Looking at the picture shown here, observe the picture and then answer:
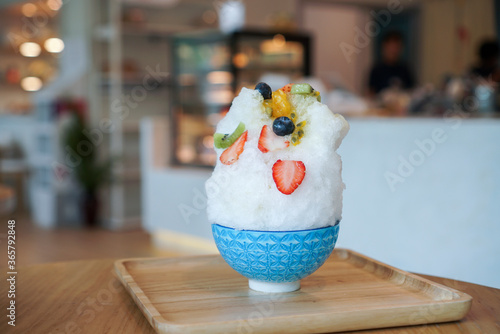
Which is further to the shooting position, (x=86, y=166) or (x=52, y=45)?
(x=52, y=45)

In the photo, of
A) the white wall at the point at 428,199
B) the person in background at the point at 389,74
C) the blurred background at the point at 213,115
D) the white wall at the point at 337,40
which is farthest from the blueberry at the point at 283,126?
the white wall at the point at 337,40

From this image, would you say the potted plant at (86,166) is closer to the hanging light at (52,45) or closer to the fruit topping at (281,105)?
the hanging light at (52,45)

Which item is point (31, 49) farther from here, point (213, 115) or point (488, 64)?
point (488, 64)

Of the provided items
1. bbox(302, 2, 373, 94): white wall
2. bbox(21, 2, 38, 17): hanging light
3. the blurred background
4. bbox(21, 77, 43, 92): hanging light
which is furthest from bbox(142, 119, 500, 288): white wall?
bbox(21, 77, 43, 92): hanging light

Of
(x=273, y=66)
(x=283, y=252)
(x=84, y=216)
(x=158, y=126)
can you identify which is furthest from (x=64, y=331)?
(x=84, y=216)

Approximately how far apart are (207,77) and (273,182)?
446 cm

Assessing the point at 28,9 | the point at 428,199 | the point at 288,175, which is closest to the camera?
the point at 288,175

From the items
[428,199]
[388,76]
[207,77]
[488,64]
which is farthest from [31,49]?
[428,199]

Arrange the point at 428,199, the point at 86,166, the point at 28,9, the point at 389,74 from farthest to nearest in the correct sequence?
1. the point at 28,9
2. the point at 389,74
3. the point at 86,166
4. the point at 428,199

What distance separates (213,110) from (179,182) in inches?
32.0

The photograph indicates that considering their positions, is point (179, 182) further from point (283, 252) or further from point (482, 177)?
point (283, 252)

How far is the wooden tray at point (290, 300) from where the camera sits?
102 centimetres

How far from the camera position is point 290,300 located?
115 cm

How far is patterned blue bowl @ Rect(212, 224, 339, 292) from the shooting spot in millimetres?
1118
